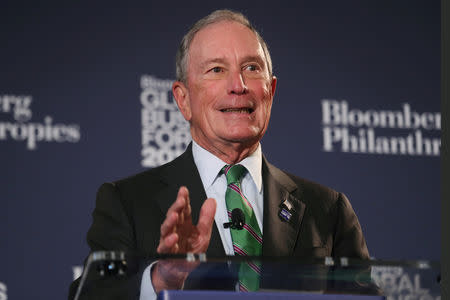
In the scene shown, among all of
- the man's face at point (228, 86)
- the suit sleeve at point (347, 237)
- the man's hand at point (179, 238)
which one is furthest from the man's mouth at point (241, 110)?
the man's hand at point (179, 238)

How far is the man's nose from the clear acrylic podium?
0.86 metres

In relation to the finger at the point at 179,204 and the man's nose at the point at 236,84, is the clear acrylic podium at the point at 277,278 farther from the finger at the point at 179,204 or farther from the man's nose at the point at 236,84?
the man's nose at the point at 236,84

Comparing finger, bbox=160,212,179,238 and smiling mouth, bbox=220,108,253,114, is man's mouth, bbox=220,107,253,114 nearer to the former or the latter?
smiling mouth, bbox=220,108,253,114

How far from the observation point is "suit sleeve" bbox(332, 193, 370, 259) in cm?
183

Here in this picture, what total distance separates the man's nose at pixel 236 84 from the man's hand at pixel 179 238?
665 millimetres

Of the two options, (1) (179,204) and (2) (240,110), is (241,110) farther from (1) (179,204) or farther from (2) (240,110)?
(1) (179,204)

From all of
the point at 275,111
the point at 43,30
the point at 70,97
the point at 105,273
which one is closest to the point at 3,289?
the point at 70,97

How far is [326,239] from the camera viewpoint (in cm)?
183

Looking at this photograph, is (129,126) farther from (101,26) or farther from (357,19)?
(357,19)

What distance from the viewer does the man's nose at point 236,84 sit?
73.5 inches

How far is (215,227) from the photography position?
171 centimetres

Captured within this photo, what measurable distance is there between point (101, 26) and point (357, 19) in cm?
144

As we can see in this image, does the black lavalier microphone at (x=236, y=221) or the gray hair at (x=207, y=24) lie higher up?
the gray hair at (x=207, y=24)

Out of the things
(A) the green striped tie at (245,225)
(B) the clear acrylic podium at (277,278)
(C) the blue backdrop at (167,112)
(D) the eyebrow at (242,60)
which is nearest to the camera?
(B) the clear acrylic podium at (277,278)
